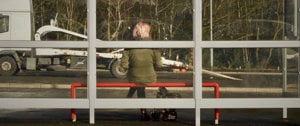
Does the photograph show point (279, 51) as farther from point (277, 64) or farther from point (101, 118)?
point (101, 118)

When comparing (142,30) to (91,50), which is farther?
(142,30)

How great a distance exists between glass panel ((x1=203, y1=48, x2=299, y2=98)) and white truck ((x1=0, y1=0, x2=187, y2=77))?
0.58m

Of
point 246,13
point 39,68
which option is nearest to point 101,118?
point 39,68

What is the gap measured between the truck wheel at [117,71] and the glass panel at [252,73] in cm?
127

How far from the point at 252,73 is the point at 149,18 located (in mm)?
1822

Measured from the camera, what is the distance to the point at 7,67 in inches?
428

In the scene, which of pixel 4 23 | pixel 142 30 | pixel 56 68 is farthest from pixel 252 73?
pixel 4 23

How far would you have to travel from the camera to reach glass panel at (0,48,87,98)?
1082cm

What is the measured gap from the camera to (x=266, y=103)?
35.5 feet

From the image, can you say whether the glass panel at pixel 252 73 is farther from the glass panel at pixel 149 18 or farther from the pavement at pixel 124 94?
the glass panel at pixel 149 18

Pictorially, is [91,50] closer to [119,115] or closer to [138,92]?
[138,92]

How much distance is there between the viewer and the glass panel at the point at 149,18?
1076 cm

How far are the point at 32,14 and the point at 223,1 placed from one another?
2.95m

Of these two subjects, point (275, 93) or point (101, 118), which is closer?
point (275, 93)
